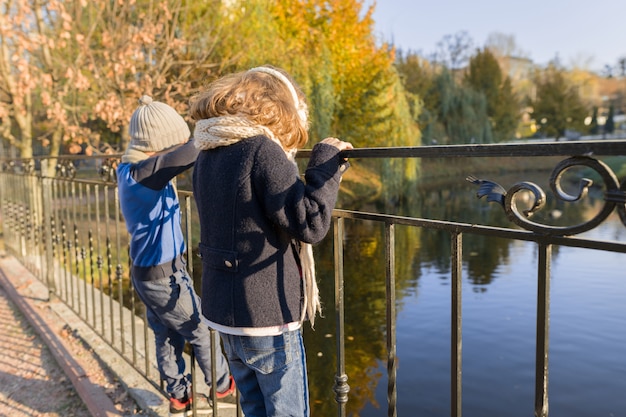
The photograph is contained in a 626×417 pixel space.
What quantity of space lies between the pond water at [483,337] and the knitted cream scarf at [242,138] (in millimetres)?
1447

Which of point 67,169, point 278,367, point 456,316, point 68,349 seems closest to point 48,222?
point 67,169

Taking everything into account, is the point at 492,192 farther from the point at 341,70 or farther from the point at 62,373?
the point at 341,70

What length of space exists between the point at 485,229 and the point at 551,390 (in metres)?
5.22

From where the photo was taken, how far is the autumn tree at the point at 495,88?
121 ft

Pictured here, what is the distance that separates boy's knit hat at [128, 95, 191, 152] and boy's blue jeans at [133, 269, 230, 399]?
62cm

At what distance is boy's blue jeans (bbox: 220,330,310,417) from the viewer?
1.58 m

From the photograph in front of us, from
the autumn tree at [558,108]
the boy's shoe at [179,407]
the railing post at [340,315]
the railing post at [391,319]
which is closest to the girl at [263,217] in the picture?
the railing post at [340,315]

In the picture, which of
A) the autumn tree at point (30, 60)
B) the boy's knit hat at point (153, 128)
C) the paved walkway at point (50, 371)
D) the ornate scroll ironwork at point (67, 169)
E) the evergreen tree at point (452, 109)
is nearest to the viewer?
the boy's knit hat at point (153, 128)

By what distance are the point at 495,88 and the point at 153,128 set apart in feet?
130

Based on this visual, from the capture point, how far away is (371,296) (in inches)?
339

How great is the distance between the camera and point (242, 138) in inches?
58.8

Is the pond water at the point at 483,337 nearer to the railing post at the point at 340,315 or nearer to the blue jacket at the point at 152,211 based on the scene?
the blue jacket at the point at 152,211

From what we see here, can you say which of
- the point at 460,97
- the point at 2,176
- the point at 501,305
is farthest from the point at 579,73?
the point at 2,176

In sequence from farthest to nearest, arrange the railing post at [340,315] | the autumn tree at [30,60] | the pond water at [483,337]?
the autumn tree at [30,60] → the pond water at [483,337] → the railing post at [340,315]
